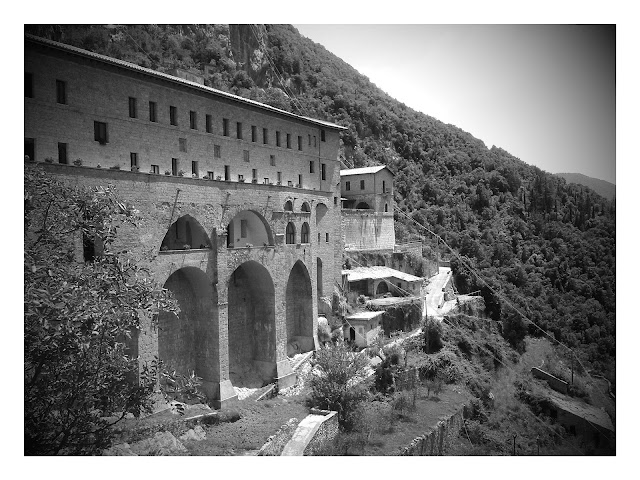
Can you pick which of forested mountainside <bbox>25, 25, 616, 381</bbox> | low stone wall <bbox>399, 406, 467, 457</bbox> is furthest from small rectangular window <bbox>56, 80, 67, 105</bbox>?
low stone wall <bbox>399, 406, 467, 457</bbox>

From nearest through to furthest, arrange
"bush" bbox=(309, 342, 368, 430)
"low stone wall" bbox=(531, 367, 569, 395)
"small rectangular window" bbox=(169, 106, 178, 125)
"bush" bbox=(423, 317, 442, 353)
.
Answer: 1. "bush" bbox=(309, 342, 368, 430)
2. "small rectangular window" bbox=(169, 106, 178, 125)
3. "bush" bbox=(423, 317, 442, 353)
4. "low stone wall" bbox=(531, 367, 569, 395)

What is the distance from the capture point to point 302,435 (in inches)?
543

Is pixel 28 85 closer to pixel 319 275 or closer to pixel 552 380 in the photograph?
pixel 319 275

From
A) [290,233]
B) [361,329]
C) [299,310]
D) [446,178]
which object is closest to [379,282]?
[361,329]

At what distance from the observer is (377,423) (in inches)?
632

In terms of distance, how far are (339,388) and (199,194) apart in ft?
24.4

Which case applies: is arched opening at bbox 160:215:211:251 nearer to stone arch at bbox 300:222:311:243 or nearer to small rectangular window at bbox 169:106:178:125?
small rectangular window at bbox 169:106:178:125

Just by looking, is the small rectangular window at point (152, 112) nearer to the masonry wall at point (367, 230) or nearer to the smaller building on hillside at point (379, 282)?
the smaller building on hillside at point (379, 282)

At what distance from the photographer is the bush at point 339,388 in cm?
1620

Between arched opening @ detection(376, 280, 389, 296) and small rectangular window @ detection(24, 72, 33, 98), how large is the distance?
57.5ft

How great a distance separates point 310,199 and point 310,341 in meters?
6.04

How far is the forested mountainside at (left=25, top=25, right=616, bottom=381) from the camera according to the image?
22.3 metres

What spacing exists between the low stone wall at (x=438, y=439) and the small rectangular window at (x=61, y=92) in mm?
13412

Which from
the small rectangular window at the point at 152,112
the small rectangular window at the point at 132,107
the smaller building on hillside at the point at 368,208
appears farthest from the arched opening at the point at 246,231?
the smaller building on hillside at the point at 368,208
